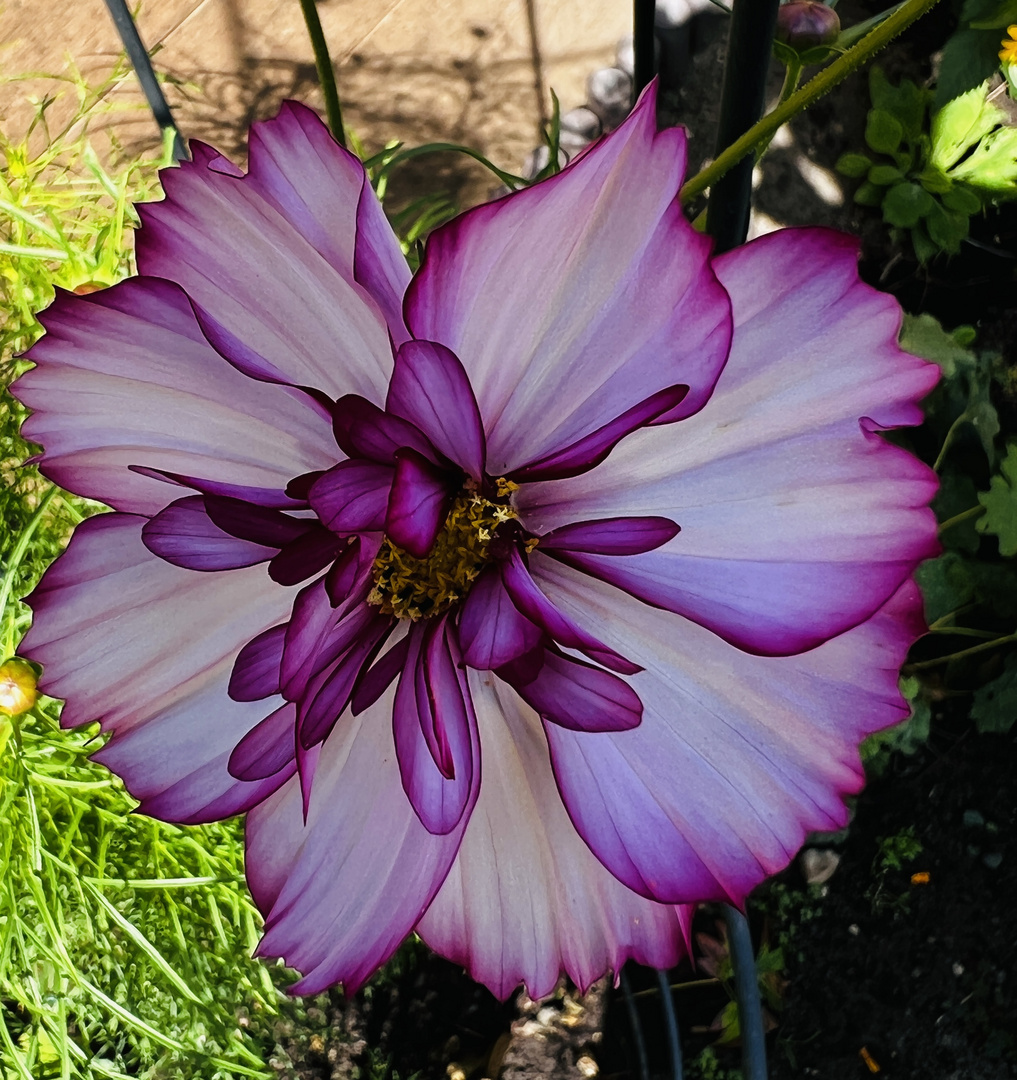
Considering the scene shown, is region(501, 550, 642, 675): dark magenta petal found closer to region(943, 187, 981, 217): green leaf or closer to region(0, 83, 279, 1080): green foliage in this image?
region(0, 83, 279, 1080): green foliage

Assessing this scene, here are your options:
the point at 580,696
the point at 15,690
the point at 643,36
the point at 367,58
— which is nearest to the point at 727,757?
the point at 580,696

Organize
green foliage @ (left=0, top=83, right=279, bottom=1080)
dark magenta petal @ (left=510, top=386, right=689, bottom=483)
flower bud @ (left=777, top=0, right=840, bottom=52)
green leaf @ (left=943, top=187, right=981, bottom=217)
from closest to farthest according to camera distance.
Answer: dark magenta petal @ (left=510, top=386, right=689, bottom=483)
flower bud @ (left=777, top=0, right=840, bottom=52)
green foliage @ (left=0, top=83, right=279, bottom=1080)
green leaf @ (left=943, top=187, right=981, bottom=217)

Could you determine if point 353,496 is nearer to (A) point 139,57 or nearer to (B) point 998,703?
(A) point 139,57

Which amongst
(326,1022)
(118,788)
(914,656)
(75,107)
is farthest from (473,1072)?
(75,107)

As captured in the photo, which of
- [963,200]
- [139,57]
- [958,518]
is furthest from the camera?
[963,200]

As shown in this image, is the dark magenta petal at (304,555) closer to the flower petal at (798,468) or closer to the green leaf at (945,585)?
the flower petal at (798,468)

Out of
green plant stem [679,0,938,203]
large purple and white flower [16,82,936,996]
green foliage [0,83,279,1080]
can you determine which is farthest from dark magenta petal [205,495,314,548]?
green foliage [0,83,279,1080]

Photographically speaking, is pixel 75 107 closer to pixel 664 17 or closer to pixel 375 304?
pixel 664 17
